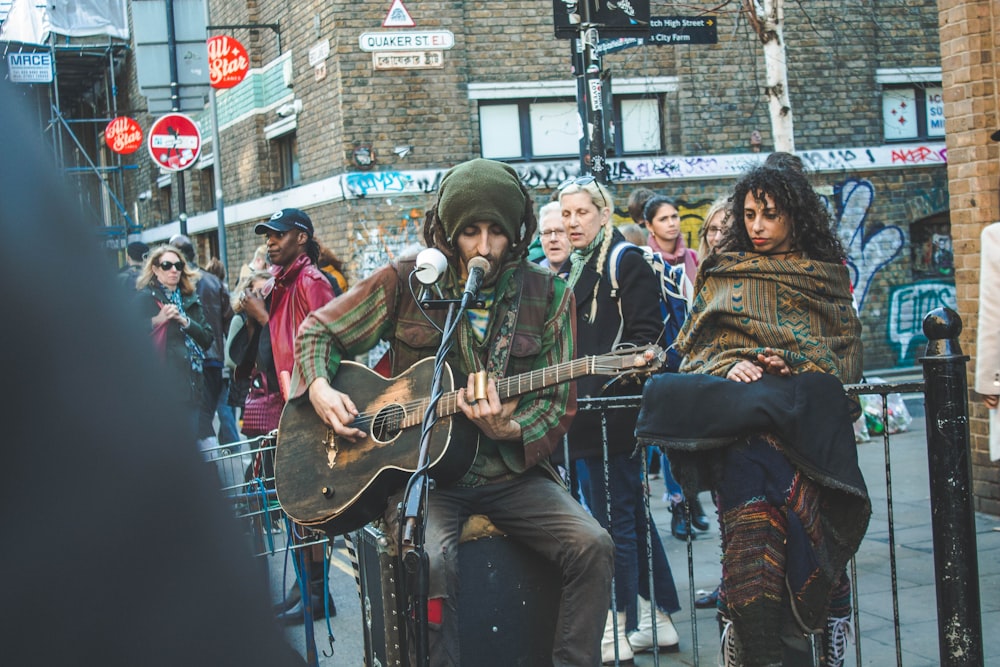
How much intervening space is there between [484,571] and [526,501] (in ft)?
0.93

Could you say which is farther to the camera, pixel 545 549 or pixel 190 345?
pixel 190 345

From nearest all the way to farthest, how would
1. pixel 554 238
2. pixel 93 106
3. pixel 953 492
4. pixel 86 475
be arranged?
pixel 86 475 < pixel 953 492 < pixel 554 238 < pixel 93 106

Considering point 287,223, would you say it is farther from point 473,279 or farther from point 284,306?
point 473,279

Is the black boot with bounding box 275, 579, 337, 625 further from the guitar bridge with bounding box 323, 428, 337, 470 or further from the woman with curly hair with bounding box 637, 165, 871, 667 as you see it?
the woman with curly hair with bounding box 637, 165, 871, 667

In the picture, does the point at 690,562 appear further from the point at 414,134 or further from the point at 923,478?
the point at 414,134

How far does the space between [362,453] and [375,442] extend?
6 cm

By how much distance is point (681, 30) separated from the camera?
9750mm

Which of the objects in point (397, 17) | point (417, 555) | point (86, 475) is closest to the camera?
point (86, 475)

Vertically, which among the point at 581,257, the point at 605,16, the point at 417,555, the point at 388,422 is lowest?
the point at 417,555

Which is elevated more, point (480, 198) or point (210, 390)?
point (480, 198)

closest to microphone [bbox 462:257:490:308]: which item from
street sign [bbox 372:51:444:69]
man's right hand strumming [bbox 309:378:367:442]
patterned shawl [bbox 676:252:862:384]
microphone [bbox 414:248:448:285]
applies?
microphone [bbox 414:248:448:285]

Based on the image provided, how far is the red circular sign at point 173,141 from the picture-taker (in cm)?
1418

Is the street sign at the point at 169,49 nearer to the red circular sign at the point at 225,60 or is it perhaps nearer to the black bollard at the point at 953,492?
the red circular sign at the point at 225,60

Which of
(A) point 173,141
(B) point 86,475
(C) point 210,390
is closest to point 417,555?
(B) point 86,475
